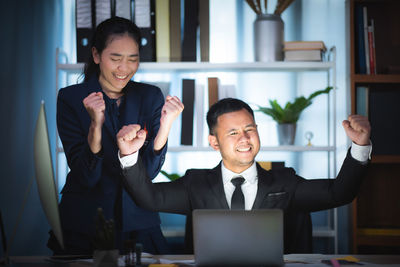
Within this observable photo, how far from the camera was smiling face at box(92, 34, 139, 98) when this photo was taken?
2160mm

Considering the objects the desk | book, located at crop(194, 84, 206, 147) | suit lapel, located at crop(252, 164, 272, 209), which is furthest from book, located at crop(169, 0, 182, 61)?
the desk

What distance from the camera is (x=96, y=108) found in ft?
6.84

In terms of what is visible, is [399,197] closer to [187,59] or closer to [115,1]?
[187,59]

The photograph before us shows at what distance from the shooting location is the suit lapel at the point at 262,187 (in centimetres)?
186

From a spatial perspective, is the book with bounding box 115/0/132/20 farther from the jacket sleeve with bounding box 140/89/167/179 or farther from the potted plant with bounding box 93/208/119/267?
the potted plant with bounding box 93/208/119/267

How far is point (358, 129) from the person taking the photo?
1771 millimetres

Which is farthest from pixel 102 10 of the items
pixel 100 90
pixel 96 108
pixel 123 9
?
pixel 96 108

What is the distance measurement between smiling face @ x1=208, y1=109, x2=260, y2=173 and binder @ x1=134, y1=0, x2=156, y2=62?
0.64 m

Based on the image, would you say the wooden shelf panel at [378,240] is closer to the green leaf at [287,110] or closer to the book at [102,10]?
the green leaf at [287,110]

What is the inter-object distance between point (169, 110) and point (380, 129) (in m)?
1.16

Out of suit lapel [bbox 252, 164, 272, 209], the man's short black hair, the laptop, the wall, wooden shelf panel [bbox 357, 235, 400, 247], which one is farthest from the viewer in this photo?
the wall

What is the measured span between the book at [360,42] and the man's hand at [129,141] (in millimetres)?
1252

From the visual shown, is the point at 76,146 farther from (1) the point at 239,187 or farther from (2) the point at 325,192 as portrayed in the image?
(2) the point at 325,192

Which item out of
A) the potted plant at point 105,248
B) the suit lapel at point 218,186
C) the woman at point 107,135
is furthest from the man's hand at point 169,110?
the potted plant at point 105,248
